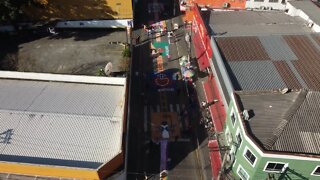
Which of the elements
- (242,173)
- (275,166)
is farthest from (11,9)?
(275,166)

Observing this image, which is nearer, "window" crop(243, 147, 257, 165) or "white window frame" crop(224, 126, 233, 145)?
"window" crop(243, 147, 257, 165)

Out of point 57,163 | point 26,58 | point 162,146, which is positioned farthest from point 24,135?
point 26,58

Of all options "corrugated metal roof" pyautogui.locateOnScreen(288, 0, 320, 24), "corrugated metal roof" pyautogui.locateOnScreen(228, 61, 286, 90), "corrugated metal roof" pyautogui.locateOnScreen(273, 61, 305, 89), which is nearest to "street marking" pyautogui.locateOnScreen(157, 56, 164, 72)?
"corrugated metal roof" pyautogui.locateOnScreen(228, 61, 286, 90)

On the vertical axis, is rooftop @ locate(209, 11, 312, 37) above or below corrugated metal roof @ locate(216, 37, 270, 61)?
above

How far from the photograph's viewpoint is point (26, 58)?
203ft

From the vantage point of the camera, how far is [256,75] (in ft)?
144

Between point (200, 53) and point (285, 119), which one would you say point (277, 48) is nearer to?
point (200, 53)

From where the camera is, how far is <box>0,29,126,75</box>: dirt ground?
59.7 m

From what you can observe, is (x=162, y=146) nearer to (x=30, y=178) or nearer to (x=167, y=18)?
(x=30, y=178)

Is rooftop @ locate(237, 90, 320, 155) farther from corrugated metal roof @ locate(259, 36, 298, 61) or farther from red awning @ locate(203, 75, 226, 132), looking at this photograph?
red awning @ locate(203, 75, 226, 132)

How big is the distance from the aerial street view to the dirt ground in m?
0.31

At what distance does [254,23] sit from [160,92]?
2093 cm

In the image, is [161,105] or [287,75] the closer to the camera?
[287,75]

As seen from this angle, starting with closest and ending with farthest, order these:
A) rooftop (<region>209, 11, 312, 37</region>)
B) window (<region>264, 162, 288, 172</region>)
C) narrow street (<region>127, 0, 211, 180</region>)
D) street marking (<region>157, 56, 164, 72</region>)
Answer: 1. window (<region>264, 162, 288, 172</region>)
2. narrow street (<region>127, 0, 211, 180</region>)
3. rooftop (<region>209, 11, 312, 37</region>)
4. street marking (<region>157, 56, 164, 72</region>)
